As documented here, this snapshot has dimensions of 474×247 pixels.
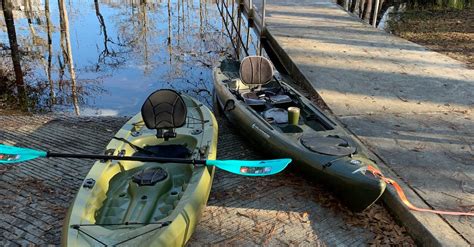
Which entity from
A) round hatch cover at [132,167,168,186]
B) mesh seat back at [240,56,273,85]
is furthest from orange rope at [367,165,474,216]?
mesh seat back at [240,56,273,85]

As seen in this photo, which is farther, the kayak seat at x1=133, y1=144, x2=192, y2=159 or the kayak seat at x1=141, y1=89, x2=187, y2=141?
the kayak seat at x1=141, y1=89, x2=187, y2=141

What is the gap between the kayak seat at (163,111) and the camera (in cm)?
507

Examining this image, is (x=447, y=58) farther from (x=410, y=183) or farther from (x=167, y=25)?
(x=167, y=25)

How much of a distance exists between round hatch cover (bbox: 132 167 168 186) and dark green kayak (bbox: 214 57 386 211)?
4.71ft

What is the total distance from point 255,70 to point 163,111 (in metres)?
2.07

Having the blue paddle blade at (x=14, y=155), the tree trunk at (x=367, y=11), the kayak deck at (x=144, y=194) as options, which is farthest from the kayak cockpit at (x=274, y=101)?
the tree trunk at (x=367, y=11)

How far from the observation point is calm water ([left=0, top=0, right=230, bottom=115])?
8.45 m

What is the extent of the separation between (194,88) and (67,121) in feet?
9.70

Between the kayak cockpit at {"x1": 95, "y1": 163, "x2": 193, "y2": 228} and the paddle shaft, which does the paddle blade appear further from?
the kayak cockpit at {"x1": 95, "y1": 163, "x2": 193, "y2": 228}

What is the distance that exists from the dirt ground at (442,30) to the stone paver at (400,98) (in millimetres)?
812

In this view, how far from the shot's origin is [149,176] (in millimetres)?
4398

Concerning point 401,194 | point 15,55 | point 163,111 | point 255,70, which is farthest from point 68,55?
point 401,194

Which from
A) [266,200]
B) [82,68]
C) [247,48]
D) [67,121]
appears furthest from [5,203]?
[247,48]

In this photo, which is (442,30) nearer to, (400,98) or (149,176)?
(400,98)
